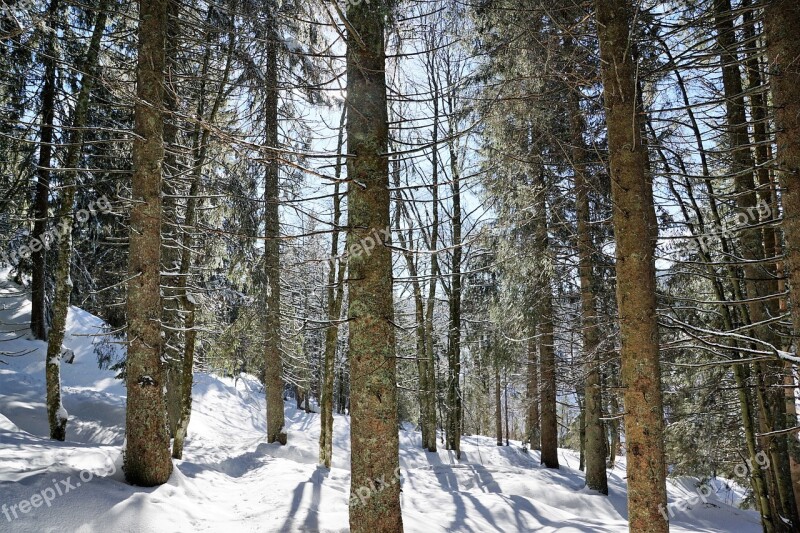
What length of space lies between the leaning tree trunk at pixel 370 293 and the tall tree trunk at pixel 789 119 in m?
3.52

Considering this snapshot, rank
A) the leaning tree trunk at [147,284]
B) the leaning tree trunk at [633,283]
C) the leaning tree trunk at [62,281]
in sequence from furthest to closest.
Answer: the leaning tree trunk at [62,281], the leaning tree trunk at [147,284], the leaning tree trunk at [633,283]

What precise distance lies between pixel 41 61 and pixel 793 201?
13173 millimetres

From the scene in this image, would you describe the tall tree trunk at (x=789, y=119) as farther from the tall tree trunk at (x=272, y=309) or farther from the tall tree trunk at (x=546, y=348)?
the tall tree trunk at (x=272, y=309)

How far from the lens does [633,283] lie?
372cm

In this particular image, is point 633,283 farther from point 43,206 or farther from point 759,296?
point 43,206

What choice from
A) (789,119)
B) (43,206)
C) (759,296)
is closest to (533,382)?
(759,296)

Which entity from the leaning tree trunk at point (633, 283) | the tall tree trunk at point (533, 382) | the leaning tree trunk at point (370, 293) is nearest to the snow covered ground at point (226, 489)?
the leaning tree trunk at point (370, 293)

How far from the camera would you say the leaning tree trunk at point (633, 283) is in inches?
137

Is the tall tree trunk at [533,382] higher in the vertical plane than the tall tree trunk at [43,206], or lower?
lower

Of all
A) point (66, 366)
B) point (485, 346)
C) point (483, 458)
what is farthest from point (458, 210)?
point (66, 366)

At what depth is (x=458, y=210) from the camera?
13.7 m

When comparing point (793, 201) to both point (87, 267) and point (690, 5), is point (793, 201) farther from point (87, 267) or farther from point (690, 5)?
point (87, 267)

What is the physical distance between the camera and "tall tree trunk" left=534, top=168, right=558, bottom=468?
32.1ft

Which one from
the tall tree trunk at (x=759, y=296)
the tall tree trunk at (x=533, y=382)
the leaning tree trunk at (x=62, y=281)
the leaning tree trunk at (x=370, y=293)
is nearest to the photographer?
the leaning tree trunk at (x=370, y=293)
